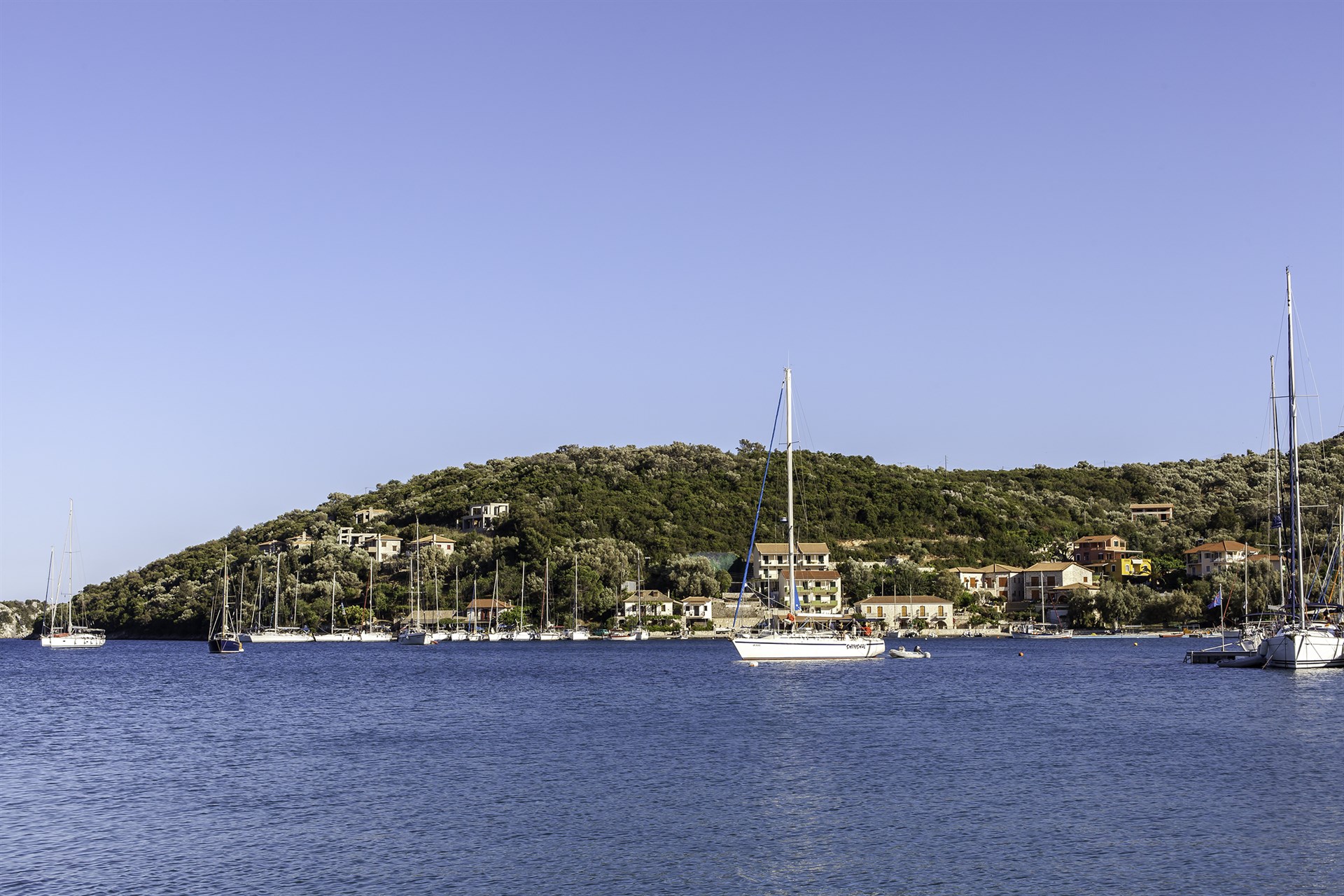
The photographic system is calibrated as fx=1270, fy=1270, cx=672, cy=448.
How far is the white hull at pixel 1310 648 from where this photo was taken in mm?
55125

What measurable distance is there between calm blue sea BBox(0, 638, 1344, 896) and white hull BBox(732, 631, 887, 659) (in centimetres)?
546

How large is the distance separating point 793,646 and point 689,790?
35100 millimetres

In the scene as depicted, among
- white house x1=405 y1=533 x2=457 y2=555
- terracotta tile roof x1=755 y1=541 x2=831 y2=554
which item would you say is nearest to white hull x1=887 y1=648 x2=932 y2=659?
terracotta tile roof x1=755 y1=541 x2=831 y2=554

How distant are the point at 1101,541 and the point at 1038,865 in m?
123

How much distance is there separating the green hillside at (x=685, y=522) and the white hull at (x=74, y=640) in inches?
672

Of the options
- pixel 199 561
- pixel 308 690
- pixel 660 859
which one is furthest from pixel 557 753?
pixel 199 561

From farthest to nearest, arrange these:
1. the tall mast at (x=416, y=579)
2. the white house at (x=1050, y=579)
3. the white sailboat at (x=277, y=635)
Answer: the white house at (x=1050, y=579), the tall mast at (x=416, y=579), the white sailboat at (x=277, y=635)

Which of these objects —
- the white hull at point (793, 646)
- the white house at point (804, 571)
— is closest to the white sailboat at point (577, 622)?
the white house at point (804, 571)

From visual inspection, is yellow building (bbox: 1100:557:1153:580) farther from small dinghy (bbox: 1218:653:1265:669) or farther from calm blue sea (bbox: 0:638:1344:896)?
calm blue sea (bbox: 0:638:1344:896)

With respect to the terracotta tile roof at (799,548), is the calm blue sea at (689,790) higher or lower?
lower

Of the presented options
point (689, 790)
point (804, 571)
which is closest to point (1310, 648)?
point (689, 790)

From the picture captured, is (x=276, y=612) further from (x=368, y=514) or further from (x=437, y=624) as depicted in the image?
(x=368, y=514)

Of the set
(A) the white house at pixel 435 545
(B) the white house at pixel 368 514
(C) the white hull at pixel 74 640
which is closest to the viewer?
(C) the white hull at pixel 74 640

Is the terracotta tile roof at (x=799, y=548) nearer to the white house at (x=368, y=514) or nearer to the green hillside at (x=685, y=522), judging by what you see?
the green hillside at (x=685, y=522)
